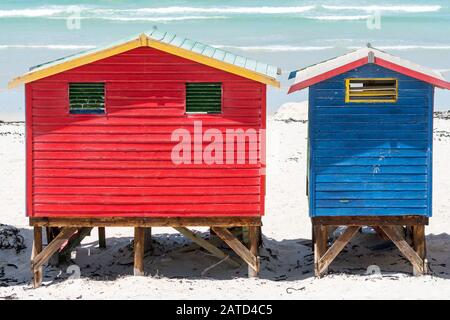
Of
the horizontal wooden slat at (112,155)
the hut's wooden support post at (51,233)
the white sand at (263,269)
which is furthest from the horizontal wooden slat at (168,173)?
the hut's wooden support post at (51,233)

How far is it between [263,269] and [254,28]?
49.8 meters

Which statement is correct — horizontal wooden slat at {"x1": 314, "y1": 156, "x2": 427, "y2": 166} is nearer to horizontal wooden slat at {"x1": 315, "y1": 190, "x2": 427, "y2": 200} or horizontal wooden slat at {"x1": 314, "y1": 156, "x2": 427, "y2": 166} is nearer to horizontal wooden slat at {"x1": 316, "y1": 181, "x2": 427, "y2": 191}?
horizontal wooden slat at {"x1": 316, "y1": 181, "x2": 427, "y2": 191}

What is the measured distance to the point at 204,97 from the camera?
615 inches

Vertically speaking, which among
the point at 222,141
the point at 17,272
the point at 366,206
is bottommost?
the point at 17,272

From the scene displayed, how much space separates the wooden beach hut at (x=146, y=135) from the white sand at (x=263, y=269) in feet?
4.24

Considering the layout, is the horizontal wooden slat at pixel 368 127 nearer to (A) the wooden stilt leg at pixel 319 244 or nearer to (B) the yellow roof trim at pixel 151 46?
(B) the yellow roof trim at pixel 151 46

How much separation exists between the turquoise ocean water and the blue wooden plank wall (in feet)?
128

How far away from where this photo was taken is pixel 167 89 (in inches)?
617

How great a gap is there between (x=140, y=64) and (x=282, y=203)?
9.09 m

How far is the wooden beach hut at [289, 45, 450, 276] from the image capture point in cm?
1572

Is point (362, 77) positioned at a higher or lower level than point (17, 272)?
higher

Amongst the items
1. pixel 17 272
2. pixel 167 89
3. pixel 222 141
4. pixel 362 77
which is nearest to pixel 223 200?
pixel 222 141

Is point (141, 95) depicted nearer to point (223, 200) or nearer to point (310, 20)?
point (223, 200)

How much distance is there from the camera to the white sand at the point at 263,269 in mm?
15406
